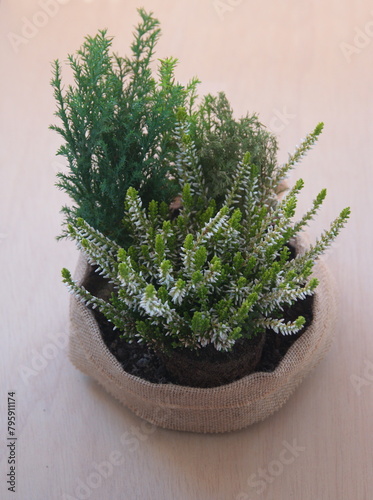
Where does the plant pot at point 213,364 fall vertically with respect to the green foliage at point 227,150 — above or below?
below

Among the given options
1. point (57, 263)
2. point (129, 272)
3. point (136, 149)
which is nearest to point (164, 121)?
point (136, 149)

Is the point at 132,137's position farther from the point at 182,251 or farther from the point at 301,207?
the point at 301,207

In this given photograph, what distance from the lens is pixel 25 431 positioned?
3.10 ft

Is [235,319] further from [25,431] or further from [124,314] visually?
[25,431]

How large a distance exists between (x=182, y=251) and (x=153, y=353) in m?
0.15

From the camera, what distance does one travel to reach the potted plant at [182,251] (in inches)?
32.2

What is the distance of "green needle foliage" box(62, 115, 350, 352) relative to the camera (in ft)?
2.56

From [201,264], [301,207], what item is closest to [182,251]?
[201,264]

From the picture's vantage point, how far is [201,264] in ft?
2.53

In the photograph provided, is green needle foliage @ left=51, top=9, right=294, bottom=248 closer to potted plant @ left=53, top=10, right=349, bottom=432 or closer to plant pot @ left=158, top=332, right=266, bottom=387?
potted plant @ left=53, top=10, right=349, bottom=432

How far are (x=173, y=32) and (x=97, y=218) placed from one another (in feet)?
2.70

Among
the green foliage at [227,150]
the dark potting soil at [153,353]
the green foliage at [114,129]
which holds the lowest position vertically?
the dark potting soil at [153,353]

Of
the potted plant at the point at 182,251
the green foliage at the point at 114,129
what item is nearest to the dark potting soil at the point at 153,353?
the potted plant at the point at 182,251

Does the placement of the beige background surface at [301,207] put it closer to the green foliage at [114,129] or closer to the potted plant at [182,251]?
the potted plant at [182,251]
